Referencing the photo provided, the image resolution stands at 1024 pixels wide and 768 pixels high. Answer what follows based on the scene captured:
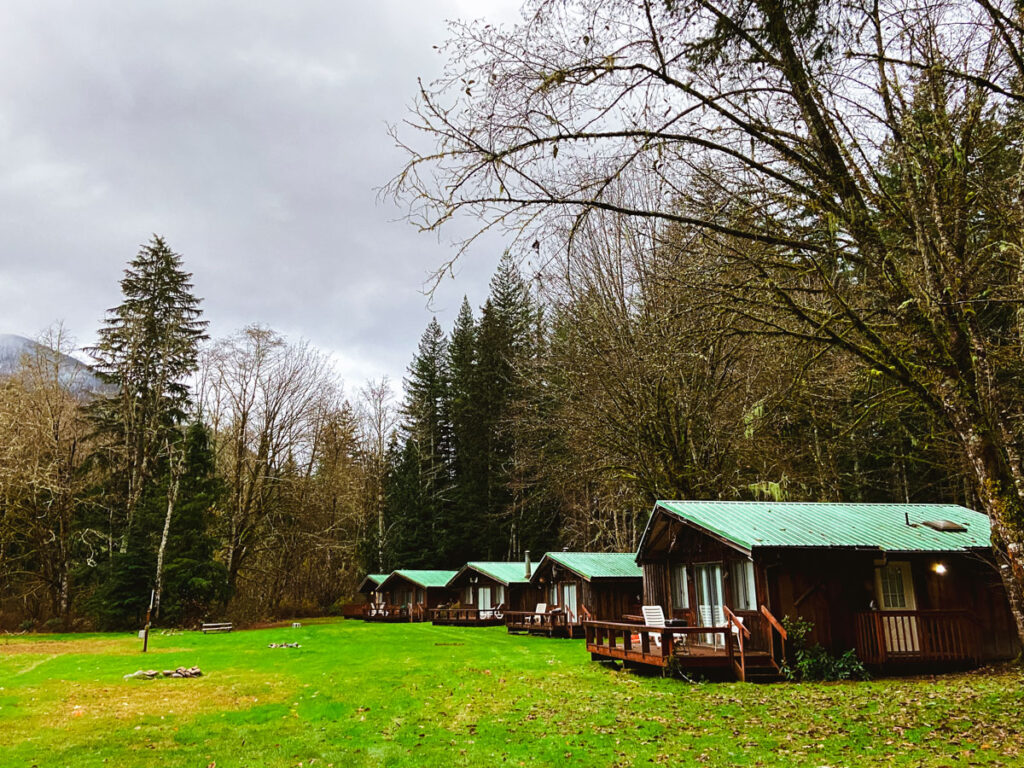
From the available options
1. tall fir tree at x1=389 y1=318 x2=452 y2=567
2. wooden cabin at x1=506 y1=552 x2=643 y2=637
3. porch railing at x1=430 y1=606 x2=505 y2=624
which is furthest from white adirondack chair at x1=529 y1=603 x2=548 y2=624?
tall fir tree at x1=389 y1=318 x2=452 y2=567

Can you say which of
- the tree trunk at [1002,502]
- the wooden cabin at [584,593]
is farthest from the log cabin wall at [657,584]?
the tree trunk at [1002,502]

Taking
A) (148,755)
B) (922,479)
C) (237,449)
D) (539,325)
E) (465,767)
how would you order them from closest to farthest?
(465,767), (148,755), (539,325), (922,479), (237,449)

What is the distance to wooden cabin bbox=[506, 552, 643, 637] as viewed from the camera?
27.7m

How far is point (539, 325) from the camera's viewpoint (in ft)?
81.1

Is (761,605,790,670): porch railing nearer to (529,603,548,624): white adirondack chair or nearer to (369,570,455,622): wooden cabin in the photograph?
(529,603,548,624): white adirondack chair

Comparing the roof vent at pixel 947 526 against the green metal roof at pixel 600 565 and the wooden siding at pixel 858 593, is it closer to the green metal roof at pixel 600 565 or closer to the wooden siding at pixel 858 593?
the wooden siding at pixel 858 593

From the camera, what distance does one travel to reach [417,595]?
42.9m

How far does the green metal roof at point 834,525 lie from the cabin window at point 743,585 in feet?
3.25

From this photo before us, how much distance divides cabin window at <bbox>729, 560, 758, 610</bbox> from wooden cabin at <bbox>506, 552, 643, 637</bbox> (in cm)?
1075

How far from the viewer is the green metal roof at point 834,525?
48.7 feet

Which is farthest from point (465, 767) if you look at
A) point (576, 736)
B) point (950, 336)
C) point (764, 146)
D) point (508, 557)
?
point (508, 557)

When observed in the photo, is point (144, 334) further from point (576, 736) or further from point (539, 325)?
point (576, 736)

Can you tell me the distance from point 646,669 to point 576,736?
689 cm

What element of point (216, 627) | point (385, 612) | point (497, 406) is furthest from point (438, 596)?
point (497, 406)
